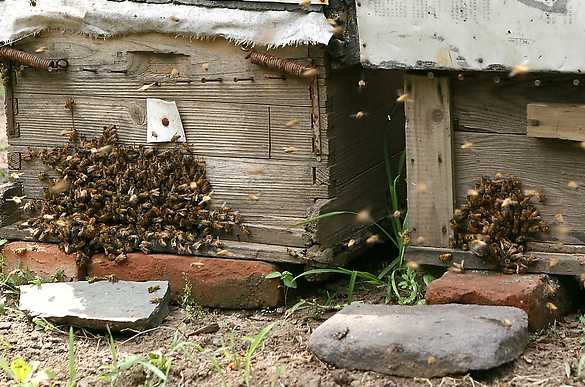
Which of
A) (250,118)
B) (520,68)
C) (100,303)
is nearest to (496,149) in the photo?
(520,68)

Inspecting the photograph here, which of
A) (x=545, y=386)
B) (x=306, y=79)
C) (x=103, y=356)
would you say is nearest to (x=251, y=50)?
(x=306, y=79)

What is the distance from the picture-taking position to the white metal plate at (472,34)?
4816mm

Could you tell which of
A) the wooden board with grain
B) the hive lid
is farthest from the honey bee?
the hive lid

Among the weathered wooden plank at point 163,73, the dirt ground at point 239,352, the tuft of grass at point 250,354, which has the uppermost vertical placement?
the weathered wooden plank at point 163,73

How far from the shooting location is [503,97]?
5.30 m

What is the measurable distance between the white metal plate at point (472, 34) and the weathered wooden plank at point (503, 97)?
0.21 metres

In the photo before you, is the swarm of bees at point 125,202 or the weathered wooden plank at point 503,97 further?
the swarm of bees at point 125,202

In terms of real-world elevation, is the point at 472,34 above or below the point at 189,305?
above

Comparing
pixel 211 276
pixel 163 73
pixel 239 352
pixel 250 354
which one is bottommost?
Answer: pixel 239 352

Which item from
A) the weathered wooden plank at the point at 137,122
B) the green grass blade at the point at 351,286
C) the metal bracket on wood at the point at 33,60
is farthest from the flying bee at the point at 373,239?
the metal bracket on wood at the point at 33,60

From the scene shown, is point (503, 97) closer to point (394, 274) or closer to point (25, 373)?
point (394, 274)

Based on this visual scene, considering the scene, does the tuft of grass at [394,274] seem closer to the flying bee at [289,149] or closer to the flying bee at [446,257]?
the flying bee at [446,257]

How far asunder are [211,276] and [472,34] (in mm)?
2006

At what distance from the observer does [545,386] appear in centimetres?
472
